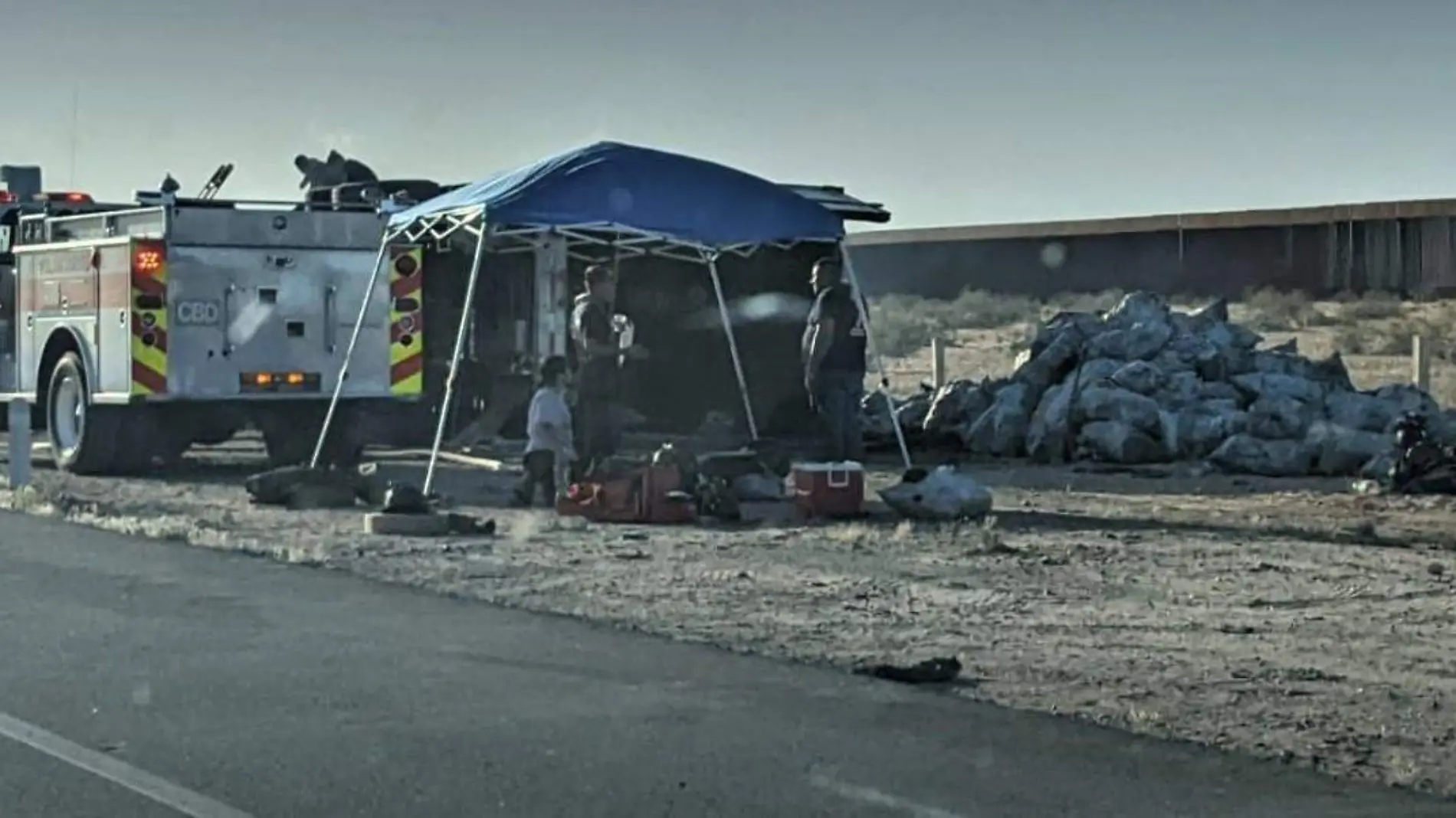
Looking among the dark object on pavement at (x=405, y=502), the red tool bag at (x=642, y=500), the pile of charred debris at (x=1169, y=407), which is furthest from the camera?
the pile of charred debris at (x=1169, y=407)

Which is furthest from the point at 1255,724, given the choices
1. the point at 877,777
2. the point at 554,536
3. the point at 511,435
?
the point at 511,435

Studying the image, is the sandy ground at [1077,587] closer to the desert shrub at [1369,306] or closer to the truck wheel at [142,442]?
the truck wheel at [142,442]

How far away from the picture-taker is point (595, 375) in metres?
19.0

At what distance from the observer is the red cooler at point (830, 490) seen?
58.2ft

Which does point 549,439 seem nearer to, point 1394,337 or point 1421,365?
point 1421,365

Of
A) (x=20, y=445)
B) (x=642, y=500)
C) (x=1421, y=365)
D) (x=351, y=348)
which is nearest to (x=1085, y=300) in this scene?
(x=1421, y=365)

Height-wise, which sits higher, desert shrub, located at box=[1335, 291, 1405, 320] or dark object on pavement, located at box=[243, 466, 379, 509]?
desert shrub, located at box=[1335, 291, 1405, 320]

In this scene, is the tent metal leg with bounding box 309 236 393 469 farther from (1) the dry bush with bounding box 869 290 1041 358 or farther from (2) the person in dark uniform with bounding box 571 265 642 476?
(1) the dry bush with bounding box 869 290 1041 358

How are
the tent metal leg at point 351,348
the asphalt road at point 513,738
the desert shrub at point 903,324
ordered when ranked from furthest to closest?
the desert shrub at point 903,324 → the tent metal leg at point 351,348 → the asphalt road at point 513,738

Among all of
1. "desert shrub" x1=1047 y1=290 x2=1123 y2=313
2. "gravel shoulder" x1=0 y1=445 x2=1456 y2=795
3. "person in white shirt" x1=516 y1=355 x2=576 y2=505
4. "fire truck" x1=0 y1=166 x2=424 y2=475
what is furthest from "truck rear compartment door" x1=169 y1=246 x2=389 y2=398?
"desert shrub" x1=1047 y1=290 x2=1123 y2=313

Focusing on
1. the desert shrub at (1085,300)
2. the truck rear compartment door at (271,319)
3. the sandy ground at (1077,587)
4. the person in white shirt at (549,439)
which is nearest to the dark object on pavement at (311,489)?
the sandy ground at (1077,587)

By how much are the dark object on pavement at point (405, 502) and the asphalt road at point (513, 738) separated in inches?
176

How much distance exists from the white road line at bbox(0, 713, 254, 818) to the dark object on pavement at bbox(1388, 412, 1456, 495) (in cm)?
1266

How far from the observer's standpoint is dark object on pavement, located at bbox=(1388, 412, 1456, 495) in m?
19.1
